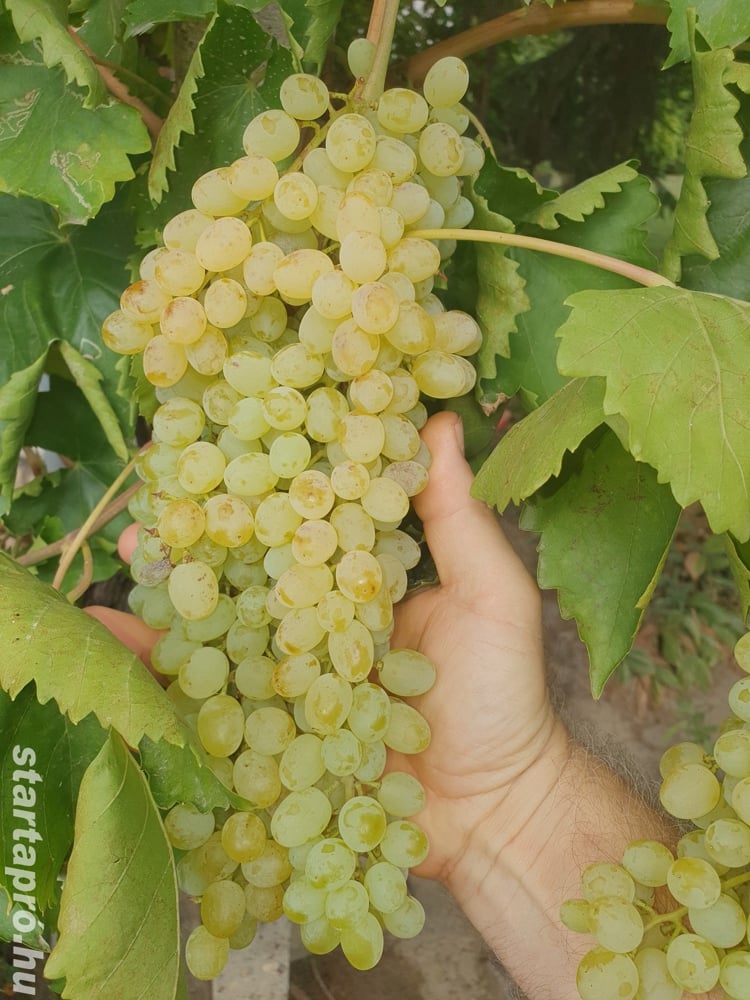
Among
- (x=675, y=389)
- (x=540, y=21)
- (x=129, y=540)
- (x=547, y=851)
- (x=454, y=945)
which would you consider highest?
(x=540, y=21)

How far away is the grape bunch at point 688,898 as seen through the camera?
0.60 meters

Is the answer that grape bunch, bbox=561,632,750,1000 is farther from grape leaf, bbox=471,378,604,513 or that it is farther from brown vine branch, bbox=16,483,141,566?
brown vine branch, bbox=16,483,141,566

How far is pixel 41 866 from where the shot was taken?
682 mm

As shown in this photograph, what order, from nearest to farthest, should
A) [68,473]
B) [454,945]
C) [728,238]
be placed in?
[728,238]
[68,473]
[454,945]

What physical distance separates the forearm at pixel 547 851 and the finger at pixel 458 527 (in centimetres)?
18

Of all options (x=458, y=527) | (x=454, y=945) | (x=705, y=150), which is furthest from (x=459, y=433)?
(x=454, y=945)

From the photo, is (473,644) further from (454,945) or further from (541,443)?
(454,945)

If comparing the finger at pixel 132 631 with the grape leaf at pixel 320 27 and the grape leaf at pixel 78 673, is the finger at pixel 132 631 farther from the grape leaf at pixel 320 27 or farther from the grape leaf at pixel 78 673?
the grape leaf at pixel 320 27

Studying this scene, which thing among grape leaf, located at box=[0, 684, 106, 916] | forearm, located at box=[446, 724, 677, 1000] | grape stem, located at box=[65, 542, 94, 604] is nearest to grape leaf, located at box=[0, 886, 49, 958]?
grape leaf, located at box=[0, 684, 106, 916]

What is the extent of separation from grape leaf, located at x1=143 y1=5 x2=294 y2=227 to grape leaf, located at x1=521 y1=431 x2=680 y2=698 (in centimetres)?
42

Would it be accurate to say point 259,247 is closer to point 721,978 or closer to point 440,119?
point 440,119

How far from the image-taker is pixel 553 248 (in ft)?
2.31

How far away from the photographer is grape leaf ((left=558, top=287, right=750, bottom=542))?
540 mm

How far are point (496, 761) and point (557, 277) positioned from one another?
1.49 feet
